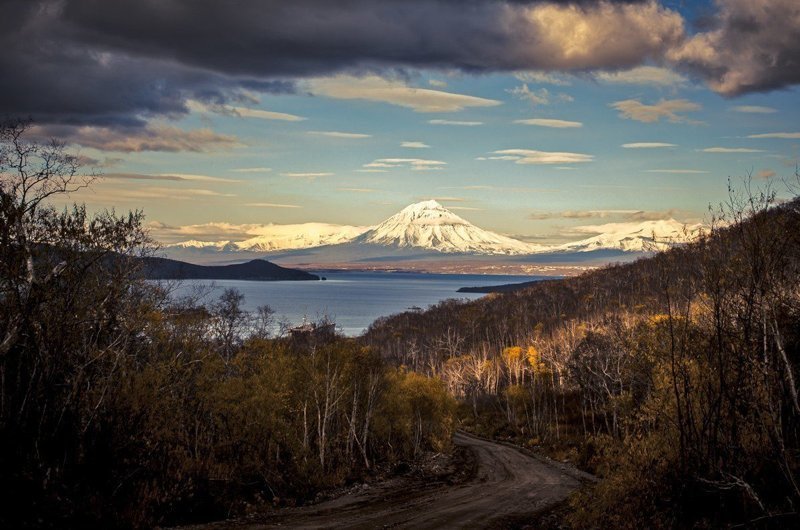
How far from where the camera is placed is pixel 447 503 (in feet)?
112

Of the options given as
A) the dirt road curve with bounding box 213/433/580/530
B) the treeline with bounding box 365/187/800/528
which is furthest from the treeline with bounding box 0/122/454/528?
the treeline with bounding box 365/187/800/528

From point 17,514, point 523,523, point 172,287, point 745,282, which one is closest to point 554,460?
point 523,523

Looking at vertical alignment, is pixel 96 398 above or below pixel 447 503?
above

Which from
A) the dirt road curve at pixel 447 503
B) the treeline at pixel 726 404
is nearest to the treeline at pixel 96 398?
the dirt road curve at pixel 447 503

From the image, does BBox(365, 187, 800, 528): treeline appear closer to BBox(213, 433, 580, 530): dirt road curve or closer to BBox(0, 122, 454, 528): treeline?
BBox(213, 433, 580, 530): dirt road curve

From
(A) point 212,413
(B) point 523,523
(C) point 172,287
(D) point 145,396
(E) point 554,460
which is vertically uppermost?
(C) point 172,287

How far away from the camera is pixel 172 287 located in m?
37.2

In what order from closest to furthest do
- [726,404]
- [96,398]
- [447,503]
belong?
[726,404], [96,398], [447,503]

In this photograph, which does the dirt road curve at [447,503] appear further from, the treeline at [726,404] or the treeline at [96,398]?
the treeline at [726,404]

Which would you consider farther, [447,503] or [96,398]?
[447,503]

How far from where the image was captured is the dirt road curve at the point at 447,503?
26.6m

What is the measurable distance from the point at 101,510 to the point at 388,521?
11695 mm

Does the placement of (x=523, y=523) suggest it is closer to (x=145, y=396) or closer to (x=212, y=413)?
(x=145, y=396)

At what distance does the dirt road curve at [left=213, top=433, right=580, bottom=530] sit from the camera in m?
26.6
